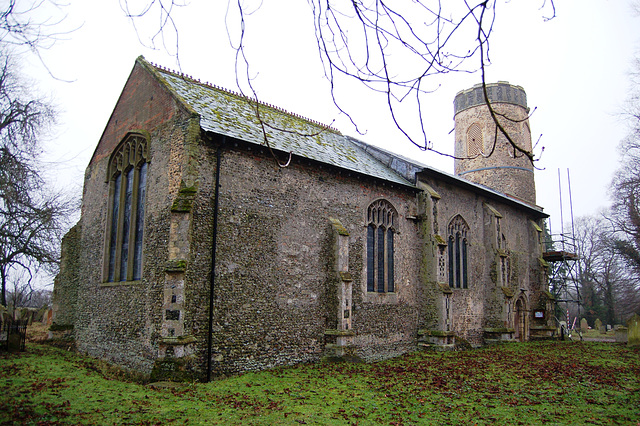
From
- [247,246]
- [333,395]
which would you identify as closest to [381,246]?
[247,246]

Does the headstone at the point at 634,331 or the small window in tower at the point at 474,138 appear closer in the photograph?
the headstone at the point at 634,331

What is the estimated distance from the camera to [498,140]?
105ft

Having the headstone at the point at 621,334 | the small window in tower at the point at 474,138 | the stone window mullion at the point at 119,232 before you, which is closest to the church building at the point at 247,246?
the stone window mullion at the point at 119,232

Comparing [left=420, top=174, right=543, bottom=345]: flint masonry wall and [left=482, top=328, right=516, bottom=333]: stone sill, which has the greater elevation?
[left=420, top=174, right=543, bottom=345]: flint masonry wall

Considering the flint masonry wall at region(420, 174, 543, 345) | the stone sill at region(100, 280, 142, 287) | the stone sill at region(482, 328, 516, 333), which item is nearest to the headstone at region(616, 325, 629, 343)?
the flint masonry wall at region(420, 174, 543, 345)

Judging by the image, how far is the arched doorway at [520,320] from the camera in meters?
25.2

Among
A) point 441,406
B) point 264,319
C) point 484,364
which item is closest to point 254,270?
point 264,319

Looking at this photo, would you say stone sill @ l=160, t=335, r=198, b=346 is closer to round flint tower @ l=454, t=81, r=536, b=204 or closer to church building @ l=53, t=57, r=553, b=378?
church building @ l=53, t=57, r=553, b=378

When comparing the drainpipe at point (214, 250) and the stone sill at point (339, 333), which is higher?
the drainpipe at point (214, 250)

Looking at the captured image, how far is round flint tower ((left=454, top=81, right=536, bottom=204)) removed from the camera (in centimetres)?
3153

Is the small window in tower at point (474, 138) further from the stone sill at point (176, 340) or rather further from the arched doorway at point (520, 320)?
the stone sill at point (176, 340)

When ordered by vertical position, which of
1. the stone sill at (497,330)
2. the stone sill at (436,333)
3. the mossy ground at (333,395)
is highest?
the stone sill at (436,333)

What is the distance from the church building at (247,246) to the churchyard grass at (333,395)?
1105 mm

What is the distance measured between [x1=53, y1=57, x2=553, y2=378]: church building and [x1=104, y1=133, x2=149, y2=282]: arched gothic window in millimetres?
51
